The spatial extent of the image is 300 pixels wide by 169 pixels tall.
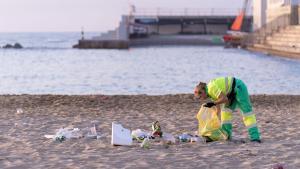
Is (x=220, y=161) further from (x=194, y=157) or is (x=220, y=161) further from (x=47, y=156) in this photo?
(x=47, y=156)

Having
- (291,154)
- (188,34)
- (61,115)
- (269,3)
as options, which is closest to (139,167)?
(291,154)

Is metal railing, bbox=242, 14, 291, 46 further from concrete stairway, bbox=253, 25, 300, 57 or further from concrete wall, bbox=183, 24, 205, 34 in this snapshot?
concrete wall, bbox=183, 24, 205, 34

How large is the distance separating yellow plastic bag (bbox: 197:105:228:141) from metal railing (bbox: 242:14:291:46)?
46086mm

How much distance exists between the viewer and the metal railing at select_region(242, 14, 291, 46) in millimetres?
55812

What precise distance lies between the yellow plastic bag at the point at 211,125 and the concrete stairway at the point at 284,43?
34.3 meters

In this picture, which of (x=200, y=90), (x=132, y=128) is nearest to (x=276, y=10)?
(x=132, y=128)

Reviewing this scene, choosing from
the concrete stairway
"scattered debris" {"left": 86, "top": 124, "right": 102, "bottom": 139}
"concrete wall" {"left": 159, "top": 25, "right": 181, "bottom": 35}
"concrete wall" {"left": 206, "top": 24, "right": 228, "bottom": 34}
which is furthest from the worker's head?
"concrete wall" {"left": 206, "top": 24, "right": 228, "bottom": 34}

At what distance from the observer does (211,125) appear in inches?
395

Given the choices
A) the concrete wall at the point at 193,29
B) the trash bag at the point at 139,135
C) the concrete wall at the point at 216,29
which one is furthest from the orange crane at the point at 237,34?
the trash bag at the point at 139,135

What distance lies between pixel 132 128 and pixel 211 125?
2.28 m

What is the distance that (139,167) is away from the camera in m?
7.99

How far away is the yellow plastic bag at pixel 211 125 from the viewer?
393 inches

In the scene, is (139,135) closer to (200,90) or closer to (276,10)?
(200,90)

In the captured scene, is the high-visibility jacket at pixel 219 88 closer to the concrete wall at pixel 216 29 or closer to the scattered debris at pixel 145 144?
the scattered debris at pixel 145 144
